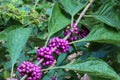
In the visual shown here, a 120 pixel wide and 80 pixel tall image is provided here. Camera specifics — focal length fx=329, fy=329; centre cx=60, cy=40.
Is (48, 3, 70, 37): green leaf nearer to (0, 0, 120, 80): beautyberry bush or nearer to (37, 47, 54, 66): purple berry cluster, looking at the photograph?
(0, 0, 120, 80): beautyberry bush

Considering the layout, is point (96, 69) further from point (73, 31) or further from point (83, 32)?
point (83, 32)

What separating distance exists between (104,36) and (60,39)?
5.2 inches

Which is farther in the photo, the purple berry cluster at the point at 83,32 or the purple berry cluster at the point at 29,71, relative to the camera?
the purple berry cluster at the point at 83,32

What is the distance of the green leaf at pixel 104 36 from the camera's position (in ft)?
3.04

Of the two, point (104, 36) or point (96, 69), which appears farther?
point (104, 36)

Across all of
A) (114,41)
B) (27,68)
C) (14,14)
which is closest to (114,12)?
(114,41)

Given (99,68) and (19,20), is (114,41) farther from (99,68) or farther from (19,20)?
(19,20)

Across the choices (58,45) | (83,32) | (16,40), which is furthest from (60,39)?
(83,32)

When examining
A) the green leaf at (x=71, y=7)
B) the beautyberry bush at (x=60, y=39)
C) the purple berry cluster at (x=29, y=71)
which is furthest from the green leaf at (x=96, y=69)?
the green leaf at (x=71, y=7)

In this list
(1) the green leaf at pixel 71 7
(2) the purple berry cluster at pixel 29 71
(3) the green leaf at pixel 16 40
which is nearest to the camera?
(2) the purple berry cluster at pixel 29 71

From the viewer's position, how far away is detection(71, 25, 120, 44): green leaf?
0.93 m

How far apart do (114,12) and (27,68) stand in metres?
0.46

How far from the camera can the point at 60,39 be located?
90 cm

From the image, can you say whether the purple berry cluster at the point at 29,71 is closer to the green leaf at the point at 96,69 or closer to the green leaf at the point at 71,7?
the green leaf at the point at 96,69
